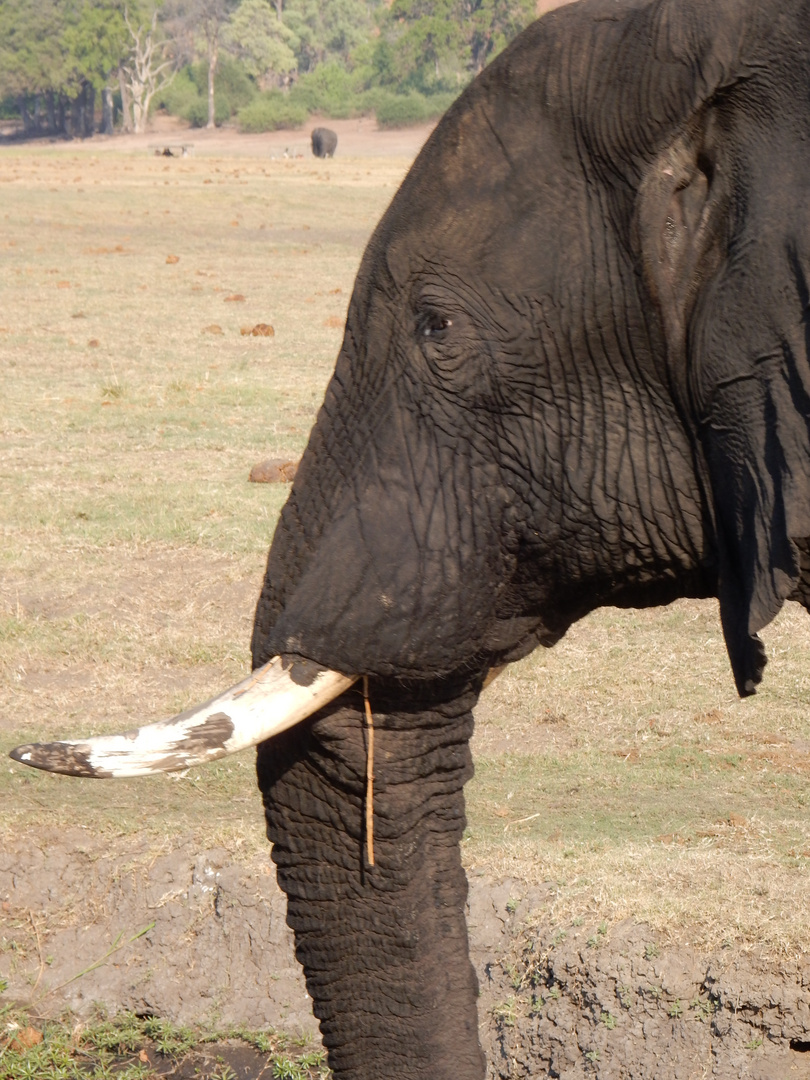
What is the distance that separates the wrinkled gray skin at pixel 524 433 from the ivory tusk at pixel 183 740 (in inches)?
3.7

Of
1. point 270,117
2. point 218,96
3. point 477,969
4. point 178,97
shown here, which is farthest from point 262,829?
point 178,97

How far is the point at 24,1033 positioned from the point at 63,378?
7349 mm

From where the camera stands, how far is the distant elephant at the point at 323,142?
49188 millimetres

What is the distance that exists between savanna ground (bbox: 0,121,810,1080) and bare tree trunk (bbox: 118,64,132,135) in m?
68.9

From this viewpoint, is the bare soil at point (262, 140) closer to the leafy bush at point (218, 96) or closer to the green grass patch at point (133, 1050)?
the leafy bush at point (218, 96)

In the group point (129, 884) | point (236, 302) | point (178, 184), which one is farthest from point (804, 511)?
point (178, 184)

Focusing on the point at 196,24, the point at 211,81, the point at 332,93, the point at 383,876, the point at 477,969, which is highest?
the point at 196,24

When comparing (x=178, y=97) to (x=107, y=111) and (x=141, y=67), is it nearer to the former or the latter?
(x=141, y=67)

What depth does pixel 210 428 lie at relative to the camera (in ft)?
30.1

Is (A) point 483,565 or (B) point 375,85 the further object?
(B) point 375,85

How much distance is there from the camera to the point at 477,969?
393 cm

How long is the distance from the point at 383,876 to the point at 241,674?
344 cm

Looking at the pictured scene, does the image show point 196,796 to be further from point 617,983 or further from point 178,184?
point 178,184

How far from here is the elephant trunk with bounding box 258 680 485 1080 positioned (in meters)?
2.21
